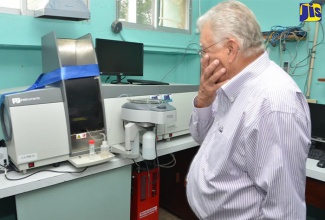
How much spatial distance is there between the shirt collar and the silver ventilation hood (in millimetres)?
1277

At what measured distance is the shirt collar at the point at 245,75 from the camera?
34.8 inches

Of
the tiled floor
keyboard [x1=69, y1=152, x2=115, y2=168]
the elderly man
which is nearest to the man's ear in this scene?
the elderly man

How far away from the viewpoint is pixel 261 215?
0.85m

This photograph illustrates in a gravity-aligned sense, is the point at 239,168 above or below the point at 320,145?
above

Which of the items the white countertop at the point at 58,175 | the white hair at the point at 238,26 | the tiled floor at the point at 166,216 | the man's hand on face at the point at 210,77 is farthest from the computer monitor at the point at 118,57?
the tiled floor at the point at 166,216

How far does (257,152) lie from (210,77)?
0.35m

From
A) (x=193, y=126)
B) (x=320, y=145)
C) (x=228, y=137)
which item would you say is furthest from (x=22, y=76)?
(x=320, y=145)

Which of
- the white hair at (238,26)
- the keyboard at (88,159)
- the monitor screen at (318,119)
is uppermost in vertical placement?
the white hair at (238,26)

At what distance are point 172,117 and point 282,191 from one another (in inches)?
37.4

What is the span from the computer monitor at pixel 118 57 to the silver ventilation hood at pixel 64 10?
257mm

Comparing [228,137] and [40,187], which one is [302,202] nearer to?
[228,137]

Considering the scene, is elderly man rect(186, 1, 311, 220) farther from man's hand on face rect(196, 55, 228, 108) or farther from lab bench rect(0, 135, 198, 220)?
lab bench rect(0, 135, 198, 220)

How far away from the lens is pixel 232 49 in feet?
2.93

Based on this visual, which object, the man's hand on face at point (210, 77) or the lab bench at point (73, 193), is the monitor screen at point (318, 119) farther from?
the man's hand on face at point (210, 77)
